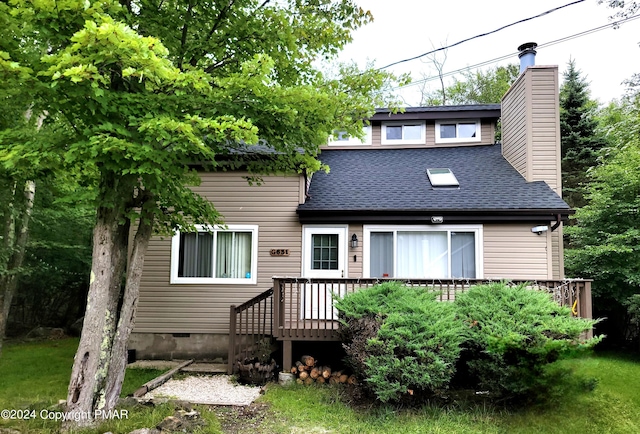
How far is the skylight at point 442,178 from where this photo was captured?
858 cm

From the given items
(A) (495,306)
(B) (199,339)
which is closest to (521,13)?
(A) (495,306)

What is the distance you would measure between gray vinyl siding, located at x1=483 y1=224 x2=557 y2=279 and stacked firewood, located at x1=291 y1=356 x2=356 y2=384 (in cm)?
345

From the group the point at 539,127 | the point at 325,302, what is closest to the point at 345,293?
the point at 325,302

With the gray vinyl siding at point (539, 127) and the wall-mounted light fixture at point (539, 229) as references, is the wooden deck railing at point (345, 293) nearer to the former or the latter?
the wall-mounted light fixture at point (539, 229)

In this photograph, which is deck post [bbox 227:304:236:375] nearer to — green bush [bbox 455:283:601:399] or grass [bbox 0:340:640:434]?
grass [bbox 0:340:640:434]

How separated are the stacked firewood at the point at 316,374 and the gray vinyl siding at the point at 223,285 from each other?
1984 mm

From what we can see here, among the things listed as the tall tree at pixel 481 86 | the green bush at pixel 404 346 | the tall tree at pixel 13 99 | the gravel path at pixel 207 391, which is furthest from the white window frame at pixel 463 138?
the tall tree at pixel 481 86

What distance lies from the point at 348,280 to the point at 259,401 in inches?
85.1

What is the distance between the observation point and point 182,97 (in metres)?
4.23

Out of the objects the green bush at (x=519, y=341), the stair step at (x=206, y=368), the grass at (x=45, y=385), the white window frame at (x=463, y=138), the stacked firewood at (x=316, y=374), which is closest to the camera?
the grass at (x=45, y=385)

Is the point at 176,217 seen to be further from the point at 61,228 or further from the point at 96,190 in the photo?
the point at 61,228

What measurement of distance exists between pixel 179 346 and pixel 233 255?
2.01m

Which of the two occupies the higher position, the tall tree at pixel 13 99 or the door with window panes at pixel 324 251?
the tall tree at pixel 13 99

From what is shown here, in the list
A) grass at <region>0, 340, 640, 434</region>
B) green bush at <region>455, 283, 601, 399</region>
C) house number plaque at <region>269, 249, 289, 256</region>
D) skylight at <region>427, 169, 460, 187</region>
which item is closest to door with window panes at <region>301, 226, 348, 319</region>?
house number plaque at <region>269, 249, 289, 256</region>
